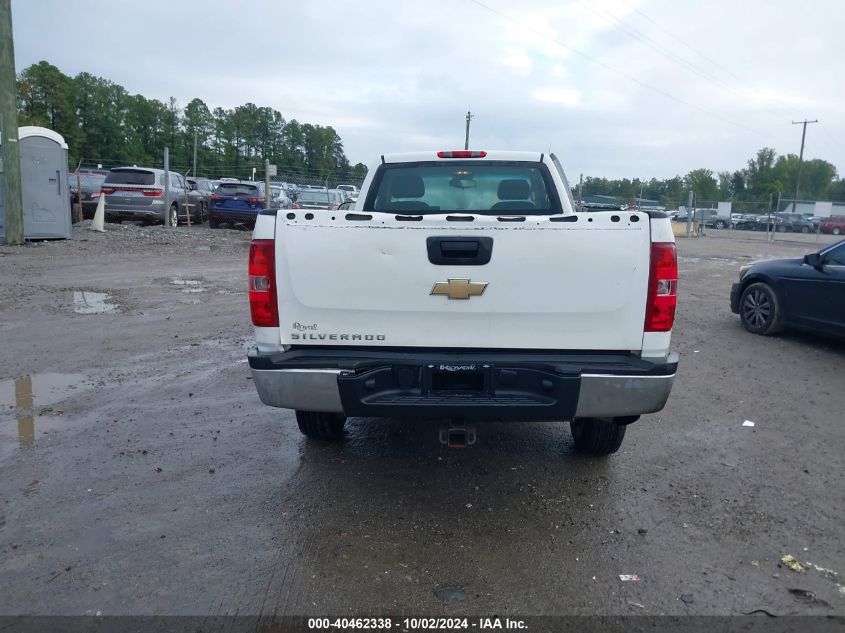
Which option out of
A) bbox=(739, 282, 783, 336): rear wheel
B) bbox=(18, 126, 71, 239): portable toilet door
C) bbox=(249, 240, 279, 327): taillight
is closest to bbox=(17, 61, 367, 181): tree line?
bbox=(18, 126, 71, 239): portable toilet door

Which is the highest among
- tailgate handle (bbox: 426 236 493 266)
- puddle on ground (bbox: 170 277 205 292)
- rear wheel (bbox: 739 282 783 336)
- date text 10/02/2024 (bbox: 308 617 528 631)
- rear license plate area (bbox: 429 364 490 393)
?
tailgate handle (bbox: 426 236 493 266)

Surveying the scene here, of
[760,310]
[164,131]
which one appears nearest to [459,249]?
[760,310]

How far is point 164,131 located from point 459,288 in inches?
3668

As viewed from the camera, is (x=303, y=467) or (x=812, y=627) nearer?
(x=812, y=627)

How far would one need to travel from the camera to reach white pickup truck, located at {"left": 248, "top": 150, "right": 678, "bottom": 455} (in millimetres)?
3424

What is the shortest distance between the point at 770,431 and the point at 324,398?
3.70 metres

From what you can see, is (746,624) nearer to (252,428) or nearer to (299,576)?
(299,576)

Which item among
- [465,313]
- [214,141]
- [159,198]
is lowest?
[465,313]

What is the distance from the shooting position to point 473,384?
347 centimetres

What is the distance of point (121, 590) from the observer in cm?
300

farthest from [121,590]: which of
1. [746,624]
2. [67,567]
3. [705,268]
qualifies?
[705,268]

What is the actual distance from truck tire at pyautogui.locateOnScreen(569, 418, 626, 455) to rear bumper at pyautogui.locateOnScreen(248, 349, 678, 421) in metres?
0.86

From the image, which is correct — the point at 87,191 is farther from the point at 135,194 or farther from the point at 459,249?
the point at 459,249

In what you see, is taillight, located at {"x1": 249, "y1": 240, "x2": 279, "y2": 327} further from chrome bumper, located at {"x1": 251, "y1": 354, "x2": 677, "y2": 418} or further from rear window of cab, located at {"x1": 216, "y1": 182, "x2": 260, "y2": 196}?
rear window of cab, located at {"x1": 216, "y1": 182, "x2": 260, "y2": 196}
